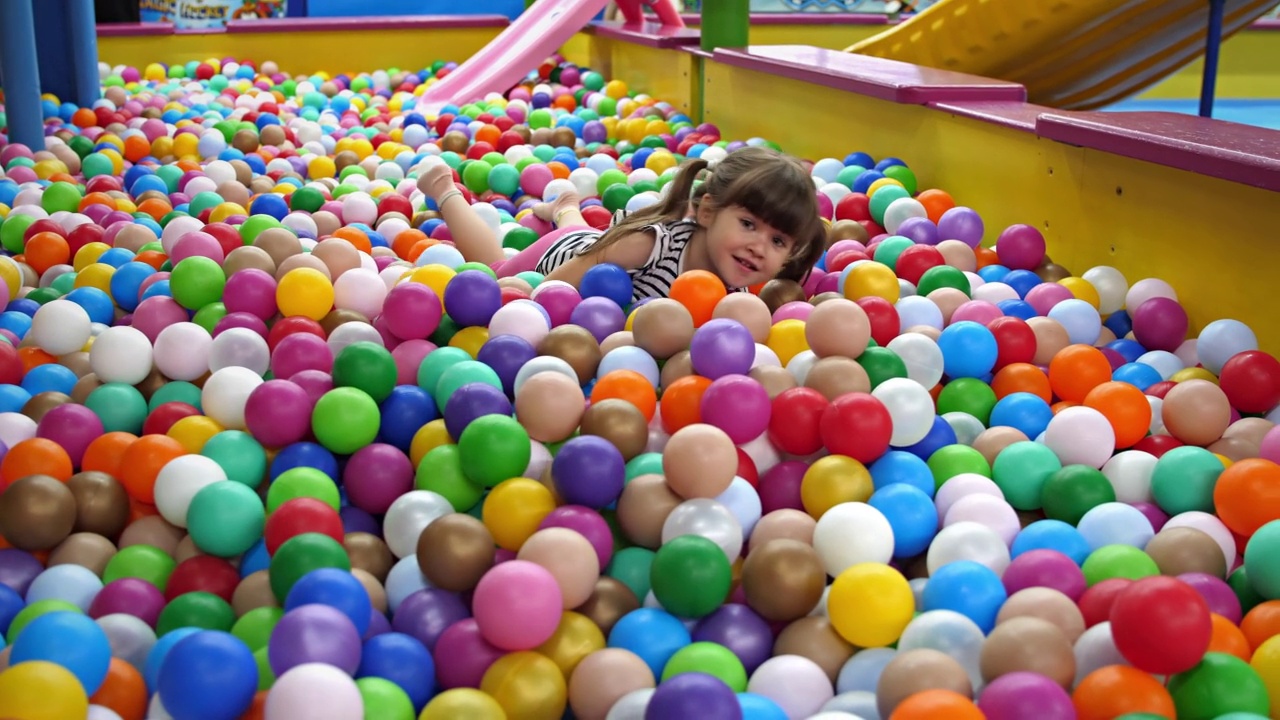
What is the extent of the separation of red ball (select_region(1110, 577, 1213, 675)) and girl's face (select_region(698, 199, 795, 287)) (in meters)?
0.91

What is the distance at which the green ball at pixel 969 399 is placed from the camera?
4.89ft

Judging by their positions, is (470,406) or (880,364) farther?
(880,364)

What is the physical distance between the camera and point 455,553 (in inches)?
42.4

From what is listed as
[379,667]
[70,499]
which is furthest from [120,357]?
[379,667]

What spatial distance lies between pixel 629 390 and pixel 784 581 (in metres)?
0.38

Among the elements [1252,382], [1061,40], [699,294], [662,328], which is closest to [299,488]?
[662,328]

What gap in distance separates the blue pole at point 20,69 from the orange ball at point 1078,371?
2633 millimetres

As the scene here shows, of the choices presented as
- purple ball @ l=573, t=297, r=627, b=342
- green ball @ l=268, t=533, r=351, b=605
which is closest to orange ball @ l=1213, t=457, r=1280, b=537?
purple ball @ l=573, t=297, r=627, b=342

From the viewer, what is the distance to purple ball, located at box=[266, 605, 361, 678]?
92 cm

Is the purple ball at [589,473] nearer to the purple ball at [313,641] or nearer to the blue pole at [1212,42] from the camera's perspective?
the purple ball at [313,641]

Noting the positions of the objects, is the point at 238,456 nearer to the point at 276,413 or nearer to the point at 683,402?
the point at 276,413

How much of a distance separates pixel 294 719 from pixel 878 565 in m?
0.53

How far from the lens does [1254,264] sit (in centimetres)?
152

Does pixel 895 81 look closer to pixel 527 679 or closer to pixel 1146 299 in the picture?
pixel 1146 299
